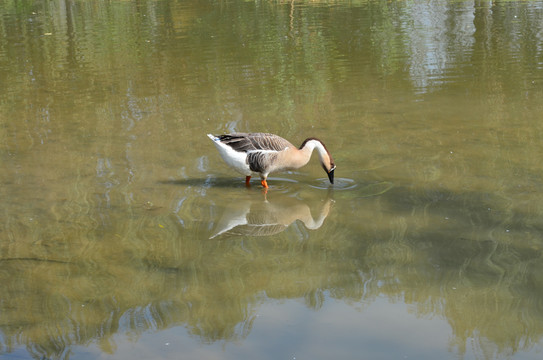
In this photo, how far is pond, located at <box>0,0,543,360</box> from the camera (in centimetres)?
566

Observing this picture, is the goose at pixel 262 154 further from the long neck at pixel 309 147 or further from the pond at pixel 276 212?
the pond at pixel 276 212

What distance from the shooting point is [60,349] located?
17.8ft

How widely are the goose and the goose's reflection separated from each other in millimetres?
396

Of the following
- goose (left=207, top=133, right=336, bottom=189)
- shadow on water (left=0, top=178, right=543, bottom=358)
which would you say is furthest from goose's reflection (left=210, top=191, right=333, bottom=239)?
goose (left=207, top=133, right=336, bottom=189)

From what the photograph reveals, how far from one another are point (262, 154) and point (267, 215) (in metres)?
0.84

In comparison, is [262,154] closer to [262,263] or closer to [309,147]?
[309,147]

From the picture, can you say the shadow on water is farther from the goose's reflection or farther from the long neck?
the long neck

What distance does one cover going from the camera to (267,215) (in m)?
8.23

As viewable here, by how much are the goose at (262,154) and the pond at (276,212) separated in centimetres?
35

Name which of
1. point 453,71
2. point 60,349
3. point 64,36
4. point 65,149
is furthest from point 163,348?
point 64,36

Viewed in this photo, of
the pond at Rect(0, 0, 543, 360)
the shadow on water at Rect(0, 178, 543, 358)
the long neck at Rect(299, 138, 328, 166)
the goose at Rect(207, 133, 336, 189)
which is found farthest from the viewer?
the long neck at Rect(299, 138, 328, 166)

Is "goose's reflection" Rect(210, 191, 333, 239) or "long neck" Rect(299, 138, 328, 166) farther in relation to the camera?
"long neck" Rect(299, 138, 328, 166)

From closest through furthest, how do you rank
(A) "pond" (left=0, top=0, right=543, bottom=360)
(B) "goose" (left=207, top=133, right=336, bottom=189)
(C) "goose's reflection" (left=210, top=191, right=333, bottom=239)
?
(A) "pond" (left=0, top=0, right=543, bottom=360)
(C) "goose's reflection" (left=210, top=191, right=333, bottom=239)
(B) "goose" (left=207, top=133, right=336, bottom=189)

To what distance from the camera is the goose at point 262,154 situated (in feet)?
28.3
